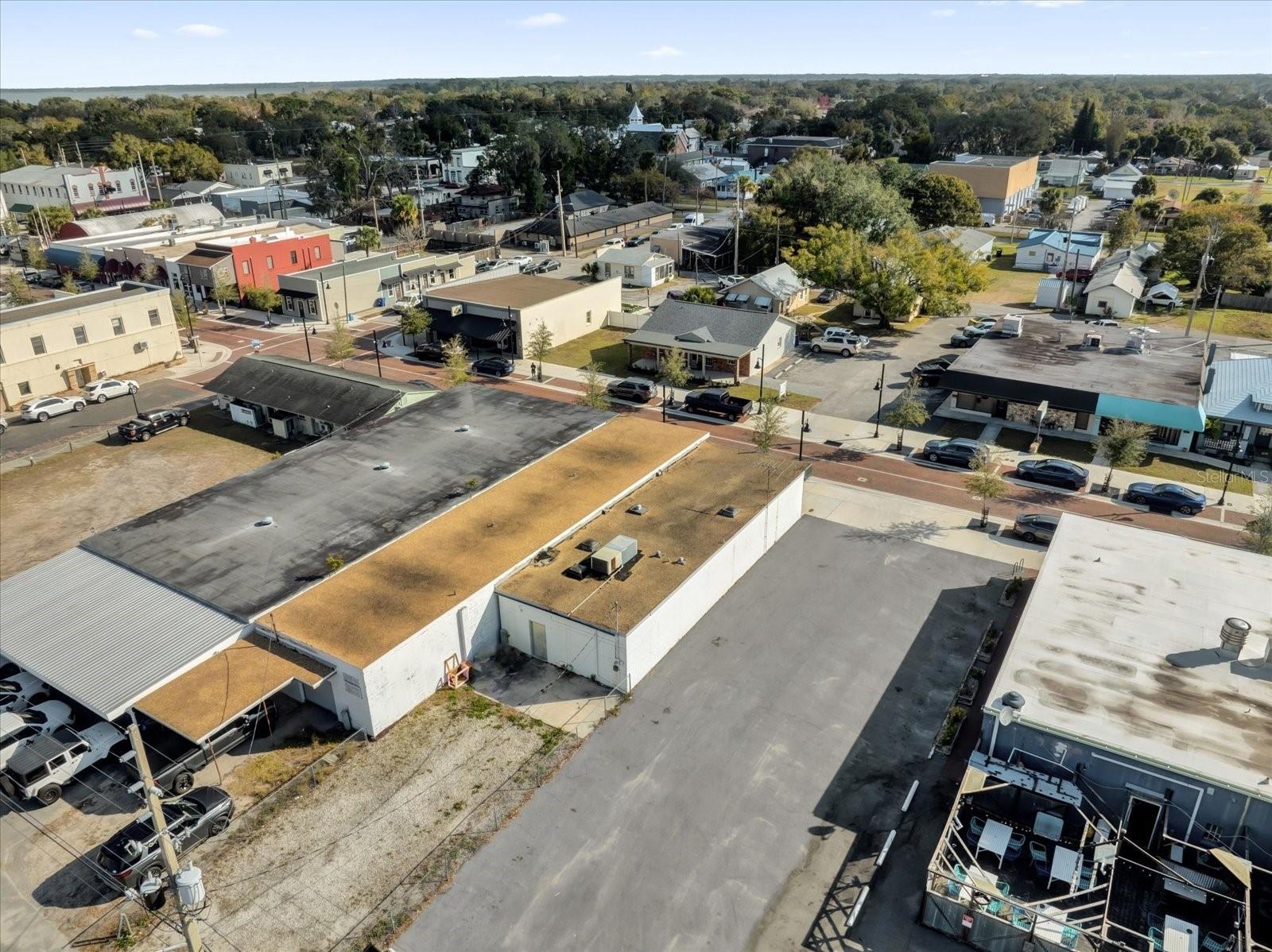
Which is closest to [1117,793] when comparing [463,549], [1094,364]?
[463,549]

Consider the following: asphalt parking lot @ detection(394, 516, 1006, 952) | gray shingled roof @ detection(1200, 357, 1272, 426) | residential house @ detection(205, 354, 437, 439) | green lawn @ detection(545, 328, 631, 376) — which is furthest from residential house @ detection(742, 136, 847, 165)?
asphalt parking lot @ detection(394, 516, 1006, 952)

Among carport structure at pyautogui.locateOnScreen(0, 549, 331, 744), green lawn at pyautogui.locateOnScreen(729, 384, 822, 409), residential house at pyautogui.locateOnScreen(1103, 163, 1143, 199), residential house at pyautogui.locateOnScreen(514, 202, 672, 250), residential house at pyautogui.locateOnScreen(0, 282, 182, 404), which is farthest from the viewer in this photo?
residential house at pyautogui.locateOnScreen(1103, 163, 1143, 199)

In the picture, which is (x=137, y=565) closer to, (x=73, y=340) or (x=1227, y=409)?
(x=73, y=340)

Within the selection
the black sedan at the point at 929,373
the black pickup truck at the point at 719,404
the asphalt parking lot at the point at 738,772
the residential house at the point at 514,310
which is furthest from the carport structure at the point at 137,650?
the black sedan at the point at 929,373

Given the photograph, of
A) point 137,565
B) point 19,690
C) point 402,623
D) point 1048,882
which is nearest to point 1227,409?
point 1048,882

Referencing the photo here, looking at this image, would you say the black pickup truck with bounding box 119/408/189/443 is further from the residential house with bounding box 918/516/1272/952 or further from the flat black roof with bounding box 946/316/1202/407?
the flat black roof with bounding box 946/316/1202/407

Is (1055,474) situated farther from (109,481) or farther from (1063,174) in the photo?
(1063,174)
